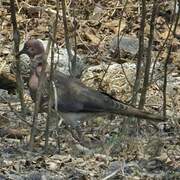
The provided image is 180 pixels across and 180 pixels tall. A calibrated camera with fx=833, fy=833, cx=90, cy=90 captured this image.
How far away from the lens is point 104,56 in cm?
1041

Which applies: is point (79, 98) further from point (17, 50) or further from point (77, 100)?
point (17, 50)

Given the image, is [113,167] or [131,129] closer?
[113,167]

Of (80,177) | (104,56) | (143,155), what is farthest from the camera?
(104,56)

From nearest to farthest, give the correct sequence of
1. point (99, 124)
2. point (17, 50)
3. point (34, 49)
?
point (17, 50) < point (99, 124) < point (34, 49)

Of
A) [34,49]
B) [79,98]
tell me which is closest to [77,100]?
[79,98]

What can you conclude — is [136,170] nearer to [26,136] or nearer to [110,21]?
[26,136]

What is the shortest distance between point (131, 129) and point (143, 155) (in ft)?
2.96

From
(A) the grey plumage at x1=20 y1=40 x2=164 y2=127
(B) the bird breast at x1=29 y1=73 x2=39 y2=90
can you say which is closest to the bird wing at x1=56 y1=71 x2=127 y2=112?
(A) the grey plumage at x1=20 y1=40 x2=164 y2=127

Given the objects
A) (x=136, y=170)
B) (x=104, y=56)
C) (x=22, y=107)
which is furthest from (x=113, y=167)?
(x=104, y=56)

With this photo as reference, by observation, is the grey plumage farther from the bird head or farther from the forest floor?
the bird head

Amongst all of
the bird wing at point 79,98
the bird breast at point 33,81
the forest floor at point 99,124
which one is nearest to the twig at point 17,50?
the bird breast at point 33,81

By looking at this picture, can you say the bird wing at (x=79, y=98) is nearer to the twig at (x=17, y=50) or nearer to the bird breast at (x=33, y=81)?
the bird breast at (x=33, y=81)

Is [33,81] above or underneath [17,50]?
underneath

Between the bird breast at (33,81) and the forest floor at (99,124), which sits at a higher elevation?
the bird breast at (33,81)
